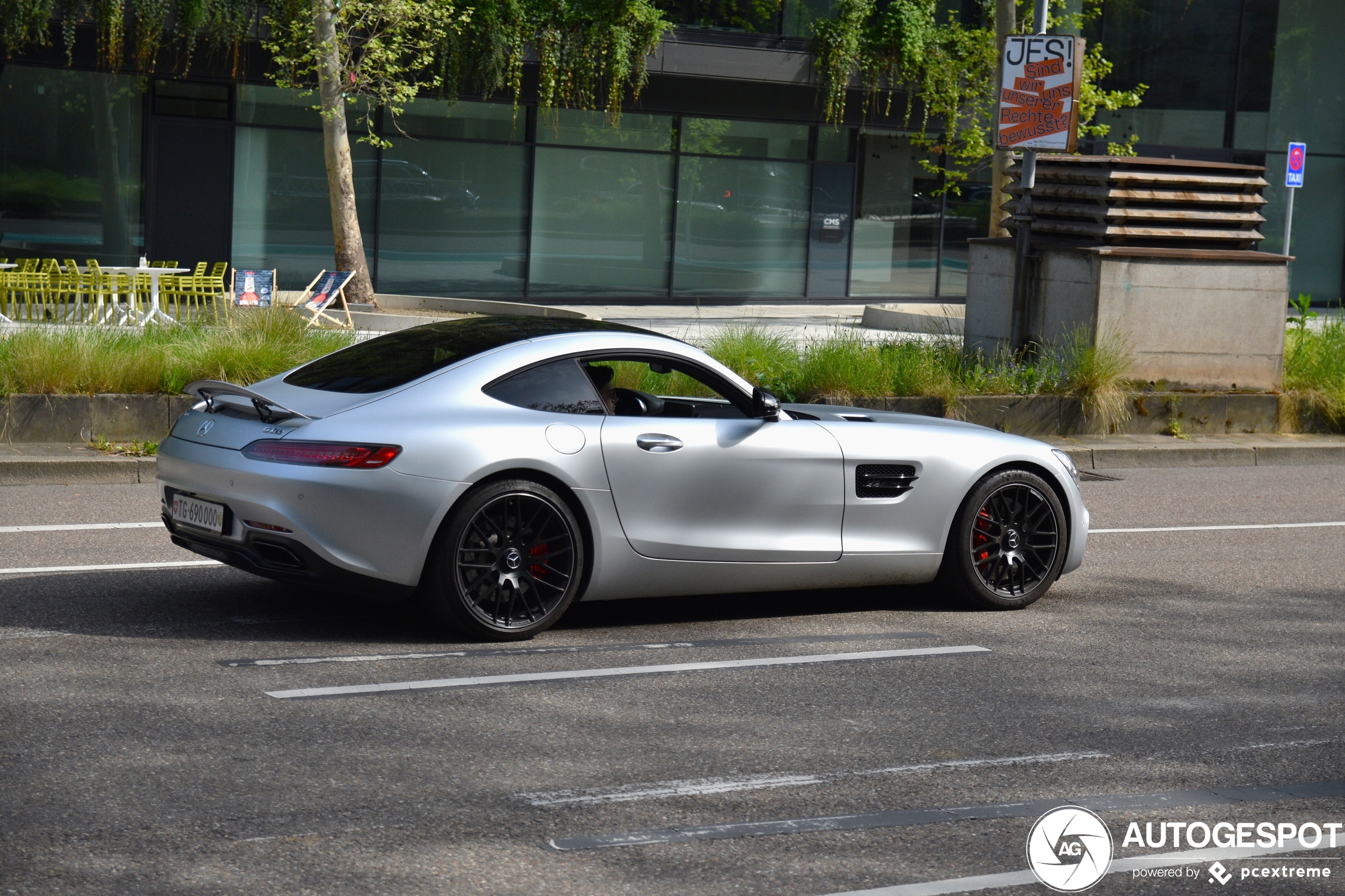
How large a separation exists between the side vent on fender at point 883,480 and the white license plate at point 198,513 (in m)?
2.96

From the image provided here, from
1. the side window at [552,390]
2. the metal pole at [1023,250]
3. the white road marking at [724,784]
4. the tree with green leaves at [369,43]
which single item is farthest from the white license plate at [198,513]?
the tree with green leaves at [369,43]

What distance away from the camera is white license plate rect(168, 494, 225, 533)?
6.57 m

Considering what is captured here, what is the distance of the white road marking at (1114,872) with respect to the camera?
4176 mm

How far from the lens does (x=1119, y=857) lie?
4.55 metres

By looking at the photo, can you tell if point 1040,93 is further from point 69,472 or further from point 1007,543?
point 69,472

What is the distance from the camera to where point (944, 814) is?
4.81m

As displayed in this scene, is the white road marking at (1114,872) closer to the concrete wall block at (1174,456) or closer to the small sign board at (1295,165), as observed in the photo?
the concrete wall block at (1174,456)

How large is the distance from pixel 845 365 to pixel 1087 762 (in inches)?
361

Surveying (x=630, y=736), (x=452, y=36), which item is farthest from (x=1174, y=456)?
(x=452, y=36)

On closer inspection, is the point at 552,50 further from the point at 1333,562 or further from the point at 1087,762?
the point at 1087,762

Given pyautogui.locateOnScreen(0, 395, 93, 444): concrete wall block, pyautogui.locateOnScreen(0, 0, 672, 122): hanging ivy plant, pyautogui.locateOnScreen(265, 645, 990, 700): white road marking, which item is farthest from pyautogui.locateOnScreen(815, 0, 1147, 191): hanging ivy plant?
pyautogui.locateOnScreen(265, 645, 990, 700): white road marking

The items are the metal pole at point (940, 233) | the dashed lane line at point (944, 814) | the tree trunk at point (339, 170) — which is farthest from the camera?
the metal pole at point (940, 233)

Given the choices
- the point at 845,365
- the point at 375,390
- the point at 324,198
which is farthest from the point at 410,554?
the point at 324,198

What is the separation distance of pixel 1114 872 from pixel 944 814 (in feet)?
1.87
